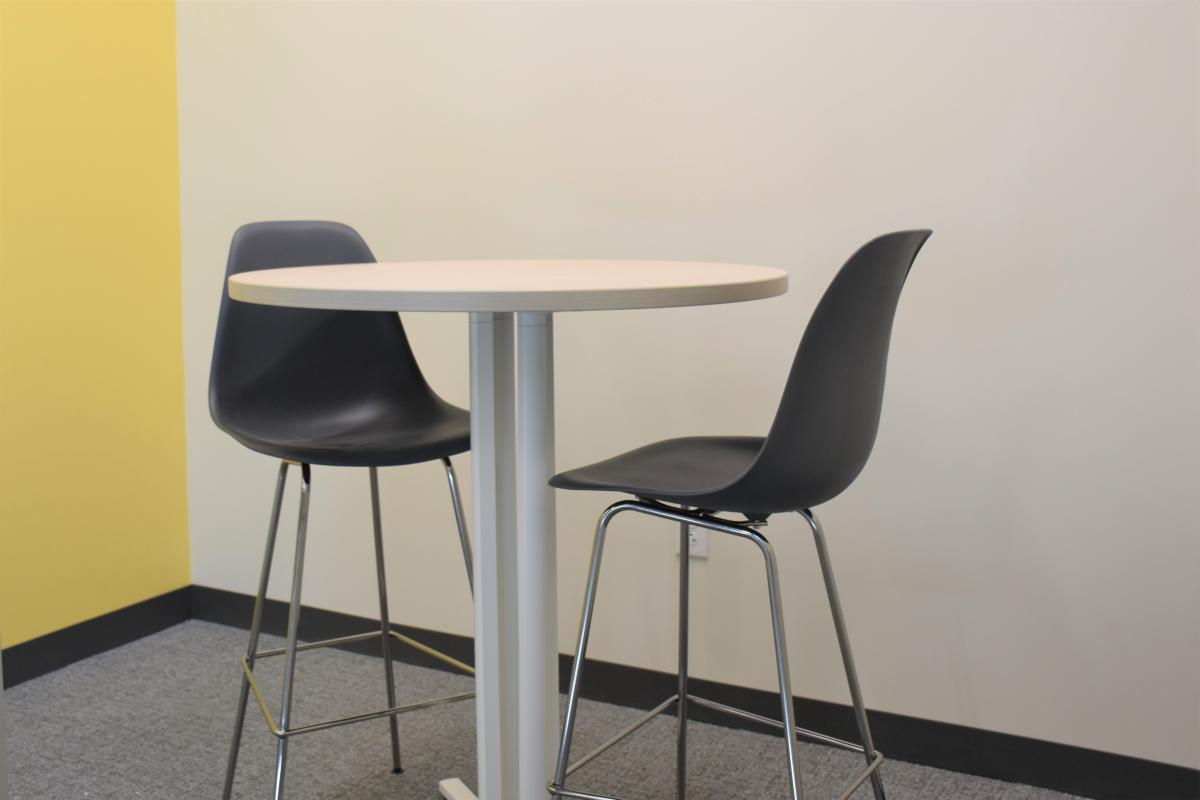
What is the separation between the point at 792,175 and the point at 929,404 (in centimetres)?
56

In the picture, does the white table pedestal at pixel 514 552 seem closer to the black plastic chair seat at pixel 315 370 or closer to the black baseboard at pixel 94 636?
the black plastic chair seat at pixel 315 370

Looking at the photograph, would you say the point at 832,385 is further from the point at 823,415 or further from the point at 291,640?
the point at 291,640

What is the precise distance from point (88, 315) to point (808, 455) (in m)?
2.15

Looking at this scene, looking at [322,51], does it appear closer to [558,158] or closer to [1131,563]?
[558,158]

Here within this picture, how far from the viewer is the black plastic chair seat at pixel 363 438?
1.99 m

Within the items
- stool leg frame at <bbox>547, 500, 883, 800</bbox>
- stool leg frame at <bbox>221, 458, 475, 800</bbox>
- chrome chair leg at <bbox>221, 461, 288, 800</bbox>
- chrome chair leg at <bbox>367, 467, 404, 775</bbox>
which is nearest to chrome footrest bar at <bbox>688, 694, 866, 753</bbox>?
Result: stool leg frame at <bbox>547, 500, 883, 800</bbox>

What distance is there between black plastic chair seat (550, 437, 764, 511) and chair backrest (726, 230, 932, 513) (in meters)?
0.07

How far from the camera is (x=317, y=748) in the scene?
8.19 feet

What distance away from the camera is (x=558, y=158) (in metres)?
2.67

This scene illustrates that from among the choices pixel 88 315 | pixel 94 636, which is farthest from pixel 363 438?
pixel 94 636

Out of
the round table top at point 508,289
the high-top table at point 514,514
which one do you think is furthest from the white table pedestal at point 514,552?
the round table top at point 508,289

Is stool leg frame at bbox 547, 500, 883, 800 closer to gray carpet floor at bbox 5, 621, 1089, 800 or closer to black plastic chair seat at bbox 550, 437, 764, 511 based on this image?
black plastic chair seat at bbox 550, 437, 764, 511

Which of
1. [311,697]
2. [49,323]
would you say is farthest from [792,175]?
[49,323]

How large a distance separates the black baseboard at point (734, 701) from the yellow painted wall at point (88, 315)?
0.20 ft
